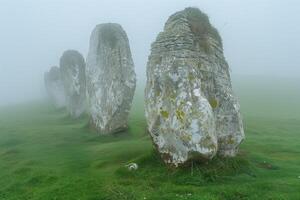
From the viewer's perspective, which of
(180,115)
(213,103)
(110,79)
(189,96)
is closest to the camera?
(180,115)

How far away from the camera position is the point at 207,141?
2014cm

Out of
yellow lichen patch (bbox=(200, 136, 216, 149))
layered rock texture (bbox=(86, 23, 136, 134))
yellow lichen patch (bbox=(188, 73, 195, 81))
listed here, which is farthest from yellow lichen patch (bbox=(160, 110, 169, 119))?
layered rock texture (bbox=(86, 23, 136, 134))

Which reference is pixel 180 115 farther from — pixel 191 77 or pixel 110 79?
pixel 110 79

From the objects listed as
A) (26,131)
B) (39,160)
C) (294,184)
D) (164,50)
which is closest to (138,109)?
(26,131)

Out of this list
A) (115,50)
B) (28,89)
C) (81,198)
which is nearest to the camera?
(81,198)

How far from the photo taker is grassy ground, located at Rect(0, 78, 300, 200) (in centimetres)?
1878

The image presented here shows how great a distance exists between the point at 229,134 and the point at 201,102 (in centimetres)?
265

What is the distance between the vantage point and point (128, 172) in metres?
21.3

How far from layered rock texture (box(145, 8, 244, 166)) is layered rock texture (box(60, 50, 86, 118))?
23.3 metres

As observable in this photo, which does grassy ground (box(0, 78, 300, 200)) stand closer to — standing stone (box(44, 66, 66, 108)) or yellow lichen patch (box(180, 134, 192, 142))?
yellow lichen patch (box(180, 134, 192, 142))

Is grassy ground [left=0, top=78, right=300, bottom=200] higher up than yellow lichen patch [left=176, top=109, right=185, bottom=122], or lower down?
lower down

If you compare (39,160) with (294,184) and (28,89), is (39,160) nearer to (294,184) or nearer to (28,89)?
Result: (294,184)

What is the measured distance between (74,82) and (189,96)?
26.7 meters

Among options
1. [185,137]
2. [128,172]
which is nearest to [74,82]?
[128,172]
